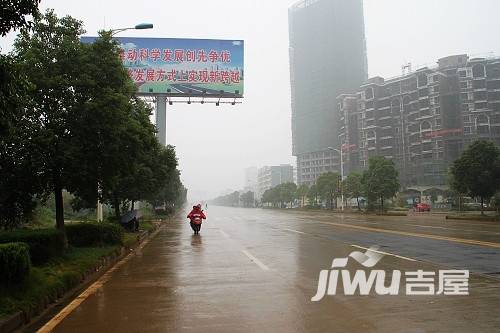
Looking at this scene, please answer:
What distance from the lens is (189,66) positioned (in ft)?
123

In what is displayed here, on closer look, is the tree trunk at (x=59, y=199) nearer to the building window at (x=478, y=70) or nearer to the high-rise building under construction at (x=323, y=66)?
the building window at (x=478, y=70)

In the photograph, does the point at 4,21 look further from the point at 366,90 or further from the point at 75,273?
the point at 366,90

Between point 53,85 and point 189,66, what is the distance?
83.9 feet

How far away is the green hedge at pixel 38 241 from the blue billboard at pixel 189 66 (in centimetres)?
2681

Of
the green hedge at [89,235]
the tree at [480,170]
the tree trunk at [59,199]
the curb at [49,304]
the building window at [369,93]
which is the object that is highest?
the building window at [369,93]

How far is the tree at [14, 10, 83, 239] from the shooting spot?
12242 mm

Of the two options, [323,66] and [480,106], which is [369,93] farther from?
[323,66]

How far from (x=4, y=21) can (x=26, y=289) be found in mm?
A: 4325

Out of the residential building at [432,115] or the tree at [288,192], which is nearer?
the residential building at [432,115]

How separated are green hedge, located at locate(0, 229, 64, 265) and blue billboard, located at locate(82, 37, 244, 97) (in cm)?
2681

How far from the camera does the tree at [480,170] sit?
36.7 m

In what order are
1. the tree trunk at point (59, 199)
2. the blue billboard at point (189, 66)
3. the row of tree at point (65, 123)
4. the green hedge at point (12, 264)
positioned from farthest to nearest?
the blue billboard at point (189, 66) → the tree trunk at point (59, 199) → the row of tree at point (65, 123) → the green hedge at point (12, 264)

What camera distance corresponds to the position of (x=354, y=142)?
130750 millimetres

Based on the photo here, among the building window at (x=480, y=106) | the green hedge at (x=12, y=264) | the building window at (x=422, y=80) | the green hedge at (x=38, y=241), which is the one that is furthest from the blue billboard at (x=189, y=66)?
the building window at (x=422, y=80)
